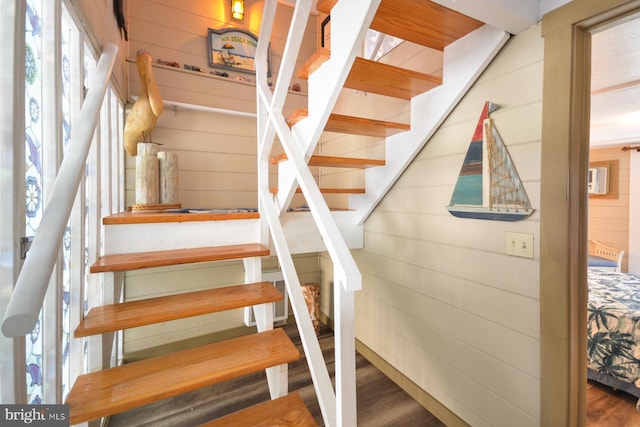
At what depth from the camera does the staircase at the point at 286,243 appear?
954 millimetres

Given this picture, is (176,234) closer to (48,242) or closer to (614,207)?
(48,242)

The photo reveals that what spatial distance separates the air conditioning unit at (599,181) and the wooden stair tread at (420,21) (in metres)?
4.04

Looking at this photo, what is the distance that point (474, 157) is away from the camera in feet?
4.76

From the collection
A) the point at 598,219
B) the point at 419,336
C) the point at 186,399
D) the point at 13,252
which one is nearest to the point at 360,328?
the point at 419,336

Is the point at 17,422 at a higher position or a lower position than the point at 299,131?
lower

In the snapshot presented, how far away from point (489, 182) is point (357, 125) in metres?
0.74

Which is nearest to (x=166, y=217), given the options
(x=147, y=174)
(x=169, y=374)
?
(x=147, y=174)

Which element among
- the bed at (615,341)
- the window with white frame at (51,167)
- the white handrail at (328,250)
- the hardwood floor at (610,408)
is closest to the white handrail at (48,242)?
the window with white frame at (51,167)

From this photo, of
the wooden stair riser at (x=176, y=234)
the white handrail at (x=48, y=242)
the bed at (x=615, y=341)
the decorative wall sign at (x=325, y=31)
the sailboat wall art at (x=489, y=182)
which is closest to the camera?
the white handrail at (x=48, y=242)

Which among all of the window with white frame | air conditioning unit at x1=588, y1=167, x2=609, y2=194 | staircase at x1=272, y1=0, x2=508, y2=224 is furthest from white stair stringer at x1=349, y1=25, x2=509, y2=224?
air conditioning unit at x1=588, y1=167, x2=609, y2=194

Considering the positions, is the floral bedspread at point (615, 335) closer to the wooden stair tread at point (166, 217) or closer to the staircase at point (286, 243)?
the staircase at point (286, 243)

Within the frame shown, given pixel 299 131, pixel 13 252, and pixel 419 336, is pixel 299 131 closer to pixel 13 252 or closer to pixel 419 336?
pixel 13 252

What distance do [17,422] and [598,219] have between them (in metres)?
5.73

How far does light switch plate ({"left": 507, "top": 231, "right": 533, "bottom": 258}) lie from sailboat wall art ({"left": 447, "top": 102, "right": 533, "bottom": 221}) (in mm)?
78
